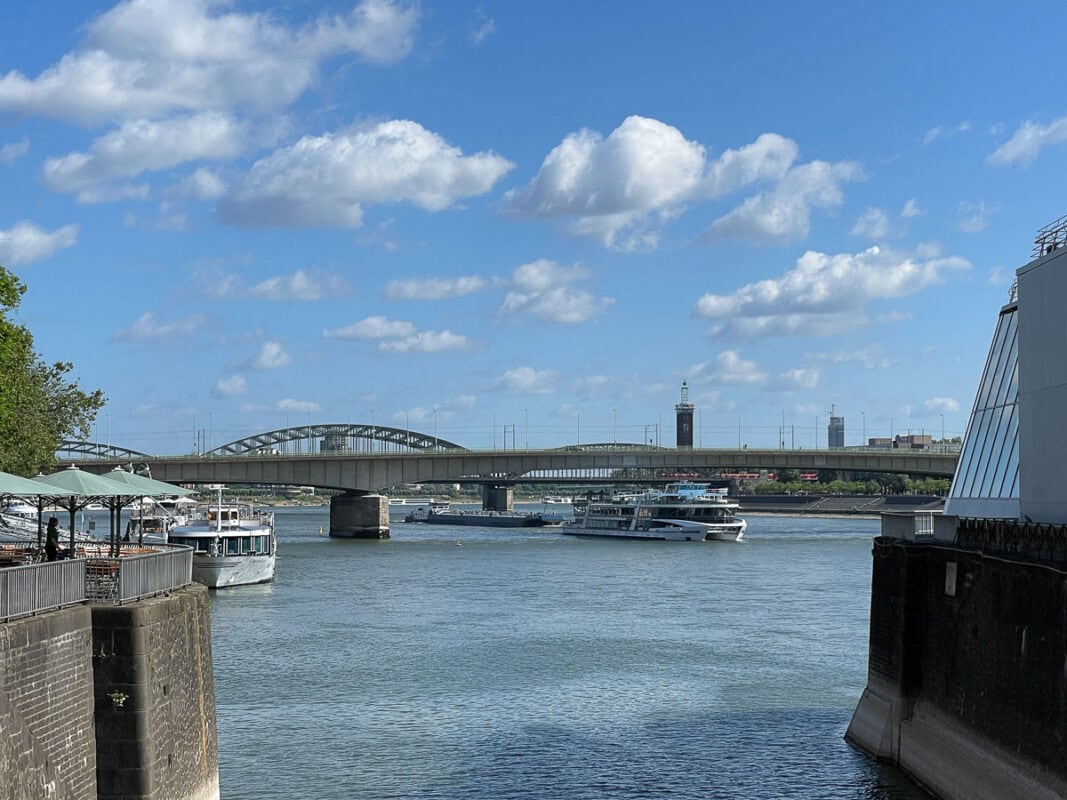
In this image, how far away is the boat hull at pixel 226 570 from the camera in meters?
80.7

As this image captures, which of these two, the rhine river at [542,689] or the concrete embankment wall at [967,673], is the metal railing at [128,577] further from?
the concrete embankment wall at [967,673]

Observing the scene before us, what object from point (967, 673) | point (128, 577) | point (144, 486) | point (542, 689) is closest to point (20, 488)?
point (128, 577)

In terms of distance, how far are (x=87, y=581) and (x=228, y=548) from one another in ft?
205

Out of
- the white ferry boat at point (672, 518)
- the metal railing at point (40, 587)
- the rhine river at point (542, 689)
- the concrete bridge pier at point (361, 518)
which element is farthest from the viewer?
the white ferry boat at point (672, 518)

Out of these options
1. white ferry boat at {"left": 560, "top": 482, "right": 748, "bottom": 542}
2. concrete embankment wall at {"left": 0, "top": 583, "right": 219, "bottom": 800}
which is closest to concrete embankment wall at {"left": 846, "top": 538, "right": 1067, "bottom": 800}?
concrete embankment wall at {"left": 0, "top": 583, "right": 219, "bottom": 800}

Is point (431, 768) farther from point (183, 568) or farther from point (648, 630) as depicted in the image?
point (648, 630)

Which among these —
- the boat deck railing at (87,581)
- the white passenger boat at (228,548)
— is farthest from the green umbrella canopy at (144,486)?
the white passenger boat at (228,548)

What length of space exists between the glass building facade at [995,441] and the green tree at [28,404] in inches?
1180

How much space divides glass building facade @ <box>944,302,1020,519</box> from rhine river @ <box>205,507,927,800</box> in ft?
21.0

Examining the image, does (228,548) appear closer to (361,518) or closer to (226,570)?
(226,570)

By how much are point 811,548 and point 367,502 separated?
140 feet

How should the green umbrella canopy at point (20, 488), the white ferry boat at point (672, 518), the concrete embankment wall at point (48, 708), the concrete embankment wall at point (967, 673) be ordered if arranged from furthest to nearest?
1. the white ferry boat at point (672, 518)
2. the green umbrella canopy at point (20, 488)
3. the concrete embankment wall at point (967, 673)
4. the concrete embankment wall at point (48, 708)

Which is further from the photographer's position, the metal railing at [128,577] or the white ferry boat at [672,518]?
the white ferry boat at [672,518]

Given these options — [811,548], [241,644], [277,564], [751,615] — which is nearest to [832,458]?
[811,548]
